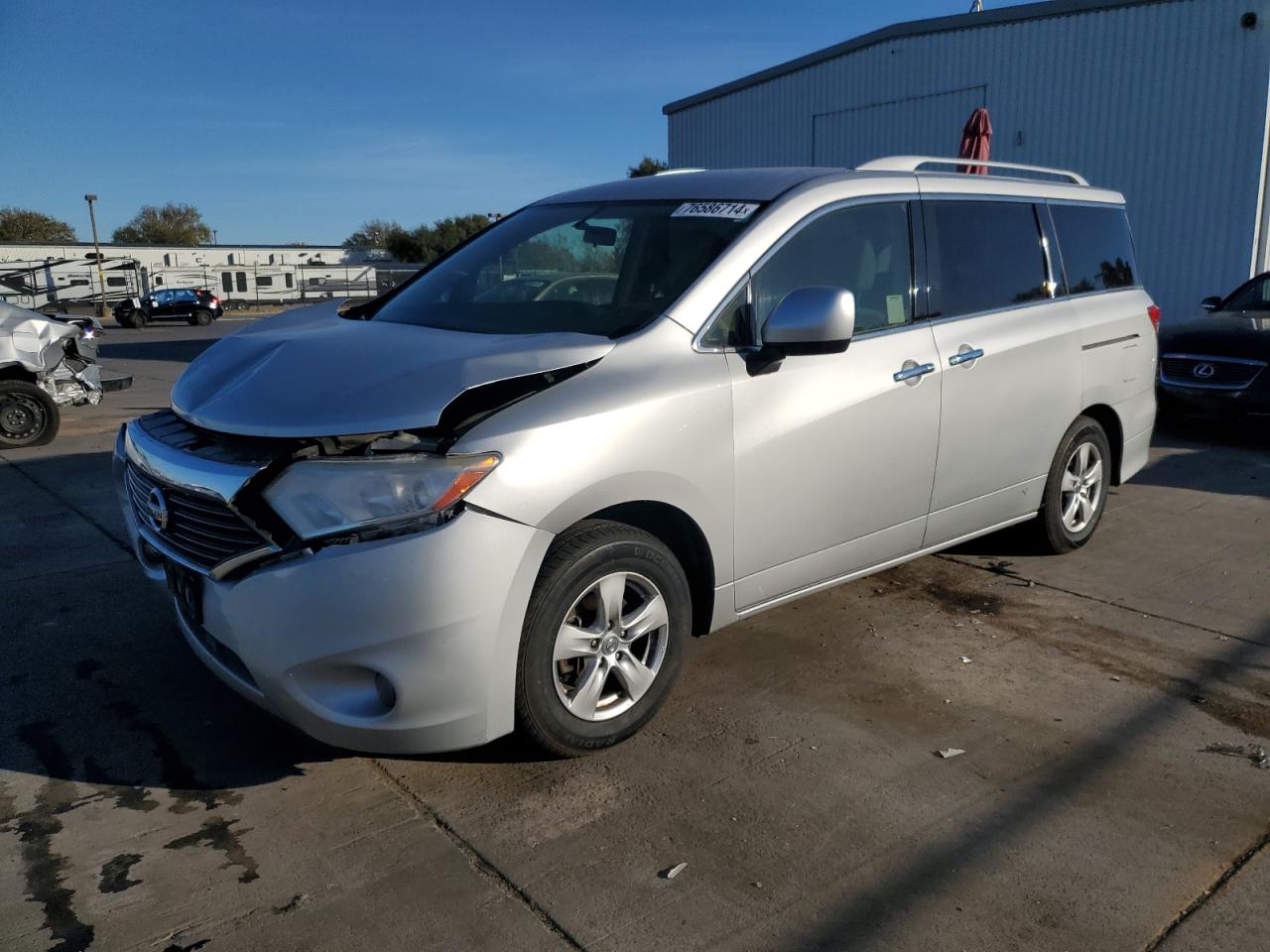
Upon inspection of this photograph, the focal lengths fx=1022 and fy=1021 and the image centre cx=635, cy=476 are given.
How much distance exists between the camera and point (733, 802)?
10.2ft

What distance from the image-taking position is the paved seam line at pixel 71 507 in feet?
19.1

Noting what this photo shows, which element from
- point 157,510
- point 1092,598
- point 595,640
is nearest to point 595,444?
point 595,640

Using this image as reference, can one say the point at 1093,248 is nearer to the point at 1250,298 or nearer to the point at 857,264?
the point at 857,264

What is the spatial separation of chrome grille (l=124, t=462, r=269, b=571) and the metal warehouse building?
13757 millimetres

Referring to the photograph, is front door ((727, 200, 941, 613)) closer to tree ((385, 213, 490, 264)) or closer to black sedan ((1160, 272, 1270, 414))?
black sedan ((1160, 272, 1270, 414))

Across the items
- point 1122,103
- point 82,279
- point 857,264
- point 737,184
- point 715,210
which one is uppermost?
point 1122,103

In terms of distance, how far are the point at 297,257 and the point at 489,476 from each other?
6224 cm

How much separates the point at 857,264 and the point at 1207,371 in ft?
21.1

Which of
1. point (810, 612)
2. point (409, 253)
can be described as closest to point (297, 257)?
point (409, 253)

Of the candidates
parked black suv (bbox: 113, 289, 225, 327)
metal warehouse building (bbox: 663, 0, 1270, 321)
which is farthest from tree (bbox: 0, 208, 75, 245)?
metal warehouse building (bbox: 663, 0, 1270, 321)

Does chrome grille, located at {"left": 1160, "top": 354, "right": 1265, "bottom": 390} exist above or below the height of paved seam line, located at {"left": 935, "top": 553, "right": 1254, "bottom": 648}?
above

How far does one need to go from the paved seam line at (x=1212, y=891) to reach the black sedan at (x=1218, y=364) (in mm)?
6838

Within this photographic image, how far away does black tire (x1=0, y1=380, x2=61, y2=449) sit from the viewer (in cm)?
917

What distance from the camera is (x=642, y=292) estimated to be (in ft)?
12.1
